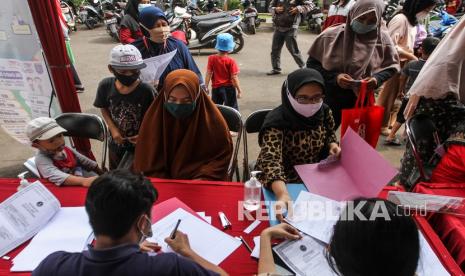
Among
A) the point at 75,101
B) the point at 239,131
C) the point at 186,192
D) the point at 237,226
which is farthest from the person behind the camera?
the point at 75,101

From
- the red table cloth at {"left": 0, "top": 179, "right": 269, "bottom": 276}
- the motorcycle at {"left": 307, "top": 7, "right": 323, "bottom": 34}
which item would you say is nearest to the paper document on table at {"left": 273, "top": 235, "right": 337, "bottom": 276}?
the red table cloth at {"left": 0, "top": 179, "right": 269, "bottom": 276}

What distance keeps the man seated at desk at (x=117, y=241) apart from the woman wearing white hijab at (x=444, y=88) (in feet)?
6.41

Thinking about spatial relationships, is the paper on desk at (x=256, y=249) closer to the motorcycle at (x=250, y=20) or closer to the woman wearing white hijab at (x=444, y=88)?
the woman wearing white hijab at (x=444, y=88)

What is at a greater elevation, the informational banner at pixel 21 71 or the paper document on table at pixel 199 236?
the informational banner at pixel 21 71

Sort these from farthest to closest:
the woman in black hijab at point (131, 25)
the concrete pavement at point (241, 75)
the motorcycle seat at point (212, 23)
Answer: the motorcycle seat at point (212, 23), the woman in black hijab at point (131, 25), the concrete pavement at point (241, 75)

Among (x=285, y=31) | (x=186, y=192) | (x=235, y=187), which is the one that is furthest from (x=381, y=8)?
(x=285, y=31)

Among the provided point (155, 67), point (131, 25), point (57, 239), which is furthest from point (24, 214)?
point (131, 25)

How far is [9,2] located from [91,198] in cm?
245

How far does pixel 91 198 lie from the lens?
3.43 ft

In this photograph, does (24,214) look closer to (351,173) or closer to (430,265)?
(351,173)

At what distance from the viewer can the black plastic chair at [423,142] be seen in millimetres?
2201

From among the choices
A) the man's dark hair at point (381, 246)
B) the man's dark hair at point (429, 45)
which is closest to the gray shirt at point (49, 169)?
the man's dark hair at point (381, 246)

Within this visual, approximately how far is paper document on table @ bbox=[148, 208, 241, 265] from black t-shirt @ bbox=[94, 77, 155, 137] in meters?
1.13

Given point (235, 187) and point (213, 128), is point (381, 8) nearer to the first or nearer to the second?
point (213, 128)
